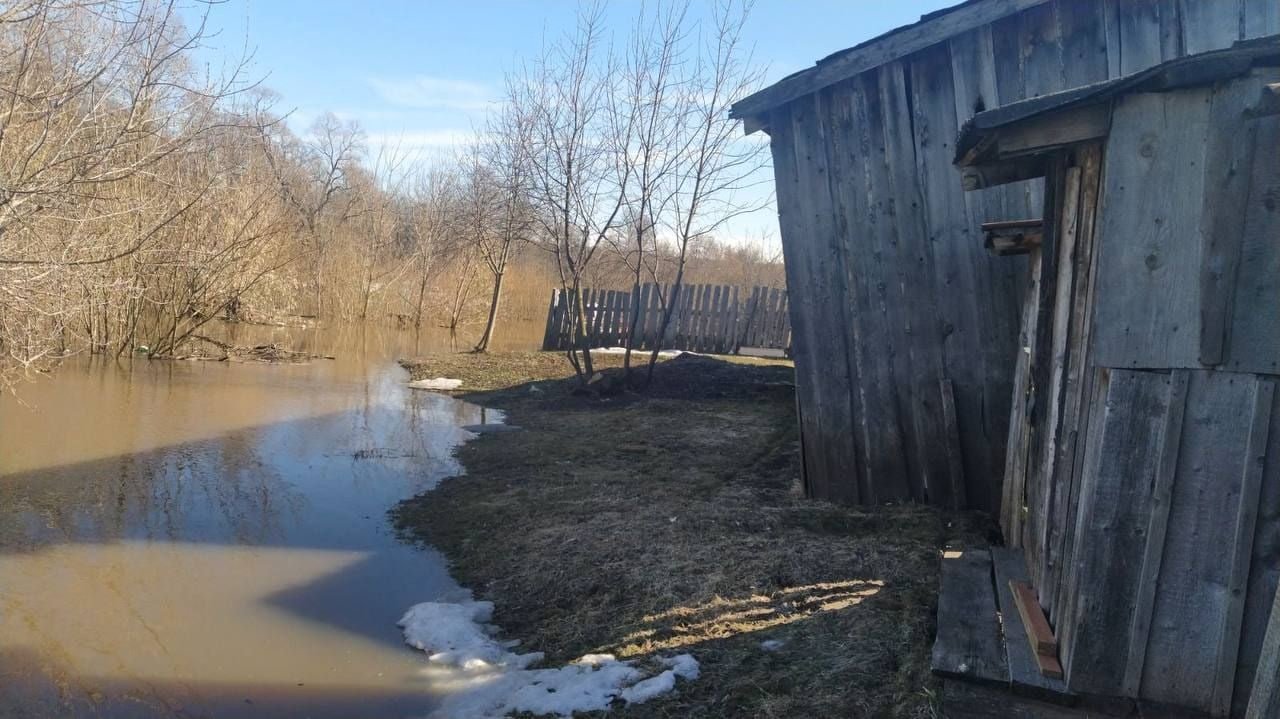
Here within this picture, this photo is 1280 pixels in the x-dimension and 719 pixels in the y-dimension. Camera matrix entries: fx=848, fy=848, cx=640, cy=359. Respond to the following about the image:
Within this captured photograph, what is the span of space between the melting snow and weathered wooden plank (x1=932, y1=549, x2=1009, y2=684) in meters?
1.12

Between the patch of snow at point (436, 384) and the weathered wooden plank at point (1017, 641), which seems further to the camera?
the patch of snow at point (436, 384)

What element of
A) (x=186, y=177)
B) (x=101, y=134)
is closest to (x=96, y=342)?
(x=186, y=177)

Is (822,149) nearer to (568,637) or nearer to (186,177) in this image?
(568,637)

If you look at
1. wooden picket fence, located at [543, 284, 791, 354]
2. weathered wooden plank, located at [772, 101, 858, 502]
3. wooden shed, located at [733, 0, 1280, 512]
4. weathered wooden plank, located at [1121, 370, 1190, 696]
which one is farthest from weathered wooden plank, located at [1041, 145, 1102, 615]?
wooden picket fence, located at [543, 284, 791, 354]

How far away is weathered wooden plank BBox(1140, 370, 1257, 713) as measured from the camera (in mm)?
2928

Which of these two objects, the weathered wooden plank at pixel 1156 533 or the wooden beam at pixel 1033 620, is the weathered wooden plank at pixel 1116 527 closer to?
the weathered wooden plank at pixel 1156 533

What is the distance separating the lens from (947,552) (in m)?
4.84

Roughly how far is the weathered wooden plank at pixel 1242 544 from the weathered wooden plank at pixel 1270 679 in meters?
1.21

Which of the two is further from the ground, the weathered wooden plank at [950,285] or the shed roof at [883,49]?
the shed roof at [883,49]

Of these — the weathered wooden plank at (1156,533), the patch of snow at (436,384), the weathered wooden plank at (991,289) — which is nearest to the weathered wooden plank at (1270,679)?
the weathered wooden plank at (1156,533)

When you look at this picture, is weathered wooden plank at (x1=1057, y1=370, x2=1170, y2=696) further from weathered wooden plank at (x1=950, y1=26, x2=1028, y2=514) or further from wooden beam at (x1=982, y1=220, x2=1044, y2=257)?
weathered wooden plank at (x1=950, y1=26, x2=1028, y2=514)

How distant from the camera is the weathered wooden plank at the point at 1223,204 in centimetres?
292

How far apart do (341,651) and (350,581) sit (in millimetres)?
1092

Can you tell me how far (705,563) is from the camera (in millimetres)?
5320
